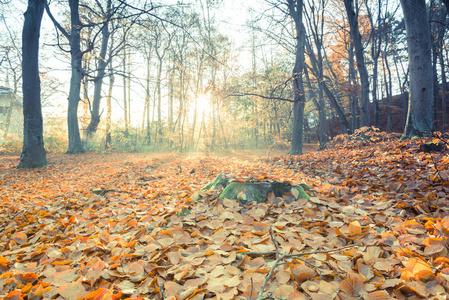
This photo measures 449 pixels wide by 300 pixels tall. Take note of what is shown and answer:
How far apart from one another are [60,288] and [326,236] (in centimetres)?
164

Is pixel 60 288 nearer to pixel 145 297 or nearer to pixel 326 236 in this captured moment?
pixel 145 297

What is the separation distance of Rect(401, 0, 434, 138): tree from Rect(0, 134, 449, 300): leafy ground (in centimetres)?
164

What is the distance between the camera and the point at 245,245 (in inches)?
56.9

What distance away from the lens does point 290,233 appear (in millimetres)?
1510

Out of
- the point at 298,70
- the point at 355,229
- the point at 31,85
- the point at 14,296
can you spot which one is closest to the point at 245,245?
the point at 355,229

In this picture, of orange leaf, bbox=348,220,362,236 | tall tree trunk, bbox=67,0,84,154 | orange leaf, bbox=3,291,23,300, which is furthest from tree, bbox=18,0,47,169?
orange leaf, bbox=348,220,362,236

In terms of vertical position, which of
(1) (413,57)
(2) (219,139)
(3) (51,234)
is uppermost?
(1) (413,57)

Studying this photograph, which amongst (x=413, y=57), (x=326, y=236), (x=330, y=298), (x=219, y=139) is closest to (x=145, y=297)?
(x=330, y=298)

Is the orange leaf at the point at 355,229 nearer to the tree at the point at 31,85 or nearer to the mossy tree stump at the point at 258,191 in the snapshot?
the mossy tree stump at the point at 258,191

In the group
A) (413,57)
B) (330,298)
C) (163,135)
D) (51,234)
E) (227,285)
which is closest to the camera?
(330,298)

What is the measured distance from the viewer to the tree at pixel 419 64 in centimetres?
367

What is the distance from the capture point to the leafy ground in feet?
3.47

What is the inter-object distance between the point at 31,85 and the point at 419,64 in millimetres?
8311

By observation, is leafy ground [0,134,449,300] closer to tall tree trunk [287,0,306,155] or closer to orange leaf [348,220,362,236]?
orange leaf [348,220,362,236]
